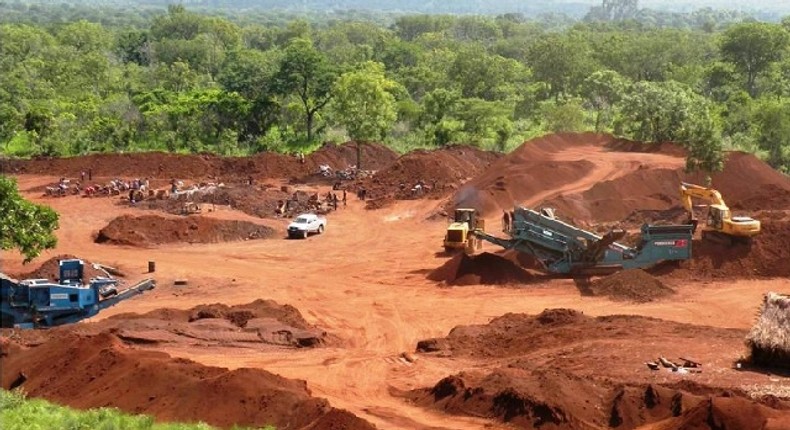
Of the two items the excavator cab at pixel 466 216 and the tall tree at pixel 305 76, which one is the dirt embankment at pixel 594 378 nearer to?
the excavator cab at pixel 466 216

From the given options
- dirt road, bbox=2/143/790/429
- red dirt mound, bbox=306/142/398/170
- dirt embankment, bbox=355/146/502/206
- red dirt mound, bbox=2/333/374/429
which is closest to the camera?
red dirt mound, bbox=2/333/374/429

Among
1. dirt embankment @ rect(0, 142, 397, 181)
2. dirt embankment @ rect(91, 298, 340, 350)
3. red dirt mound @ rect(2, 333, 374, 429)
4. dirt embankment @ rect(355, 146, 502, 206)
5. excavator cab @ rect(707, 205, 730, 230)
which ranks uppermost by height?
excavator cab @ rect(707, 205, 730, 230)

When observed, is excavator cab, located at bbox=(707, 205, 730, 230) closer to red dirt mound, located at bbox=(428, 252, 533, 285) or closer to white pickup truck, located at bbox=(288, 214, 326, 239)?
red dirt mound, located at bbox=(428, 252, 533, 285)

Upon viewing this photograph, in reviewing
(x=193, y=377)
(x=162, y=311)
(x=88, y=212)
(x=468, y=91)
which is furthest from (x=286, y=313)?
(x=468, y=91)

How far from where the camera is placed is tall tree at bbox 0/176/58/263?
2448 centimetres

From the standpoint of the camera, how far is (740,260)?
33688 millimetres

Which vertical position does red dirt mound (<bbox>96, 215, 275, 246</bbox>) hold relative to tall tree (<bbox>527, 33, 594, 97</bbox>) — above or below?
below

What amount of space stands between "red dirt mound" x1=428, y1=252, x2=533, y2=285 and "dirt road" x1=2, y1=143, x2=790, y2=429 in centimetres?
58

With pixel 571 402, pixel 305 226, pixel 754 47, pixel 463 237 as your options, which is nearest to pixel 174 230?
pixel 305 226

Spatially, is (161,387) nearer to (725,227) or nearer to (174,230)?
(725,227)

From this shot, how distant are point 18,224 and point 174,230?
1757 centimetres

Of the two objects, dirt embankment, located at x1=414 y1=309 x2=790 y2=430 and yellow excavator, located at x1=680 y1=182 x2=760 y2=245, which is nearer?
dirt embankment, located at x1=414 y1=309 x2=790 y2=430

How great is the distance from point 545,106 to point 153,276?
1773 inches

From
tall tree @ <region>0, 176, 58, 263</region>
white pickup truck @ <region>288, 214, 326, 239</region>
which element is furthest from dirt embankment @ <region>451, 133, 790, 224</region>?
tall tree @ <region>0, 176, 58, 263</region>
